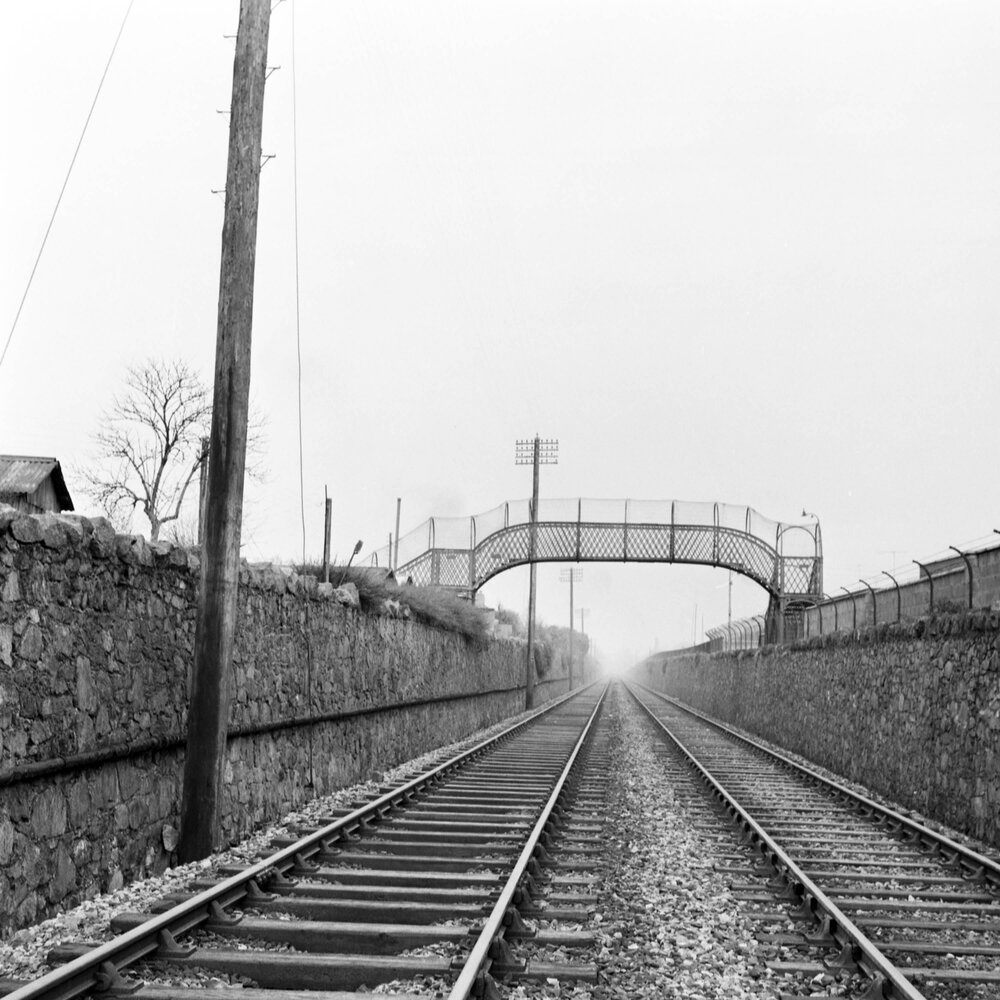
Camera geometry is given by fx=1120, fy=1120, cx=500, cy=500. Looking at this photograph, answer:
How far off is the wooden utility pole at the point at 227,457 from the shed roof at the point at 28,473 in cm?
2299

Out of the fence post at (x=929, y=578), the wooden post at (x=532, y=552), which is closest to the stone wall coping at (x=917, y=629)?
the fence post at (x=929, y=578)

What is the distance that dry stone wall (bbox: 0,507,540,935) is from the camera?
21.7 ft

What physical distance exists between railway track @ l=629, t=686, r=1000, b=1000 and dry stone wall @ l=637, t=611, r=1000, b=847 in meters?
0.89

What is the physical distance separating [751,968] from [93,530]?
16.2 ft

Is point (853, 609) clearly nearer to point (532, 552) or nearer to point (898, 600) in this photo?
point (898, 600)

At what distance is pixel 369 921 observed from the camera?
21.0 feet

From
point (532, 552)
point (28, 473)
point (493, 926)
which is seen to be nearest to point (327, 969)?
point (493, 926)

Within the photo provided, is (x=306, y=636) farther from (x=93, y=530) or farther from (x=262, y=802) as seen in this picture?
(x=93, y=530)

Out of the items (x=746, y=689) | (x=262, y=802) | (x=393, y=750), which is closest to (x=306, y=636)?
(x=262, y=802)

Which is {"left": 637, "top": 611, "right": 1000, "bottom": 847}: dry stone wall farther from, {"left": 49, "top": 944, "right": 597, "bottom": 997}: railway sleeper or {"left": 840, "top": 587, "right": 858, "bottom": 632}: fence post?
{"left": 49, "top": 944, "right": 597, "bottom": 997}: railway sleeper

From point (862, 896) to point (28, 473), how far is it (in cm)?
2908

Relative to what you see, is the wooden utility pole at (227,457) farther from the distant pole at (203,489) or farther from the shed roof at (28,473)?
the shed roof at (28,473)

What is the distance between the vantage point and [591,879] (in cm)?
773

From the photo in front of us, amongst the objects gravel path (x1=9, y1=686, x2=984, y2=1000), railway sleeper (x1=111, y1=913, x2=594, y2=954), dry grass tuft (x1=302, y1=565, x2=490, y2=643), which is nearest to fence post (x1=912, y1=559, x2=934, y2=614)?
gravel path (x1=9, y1=686, x2=984, y2=1000)
